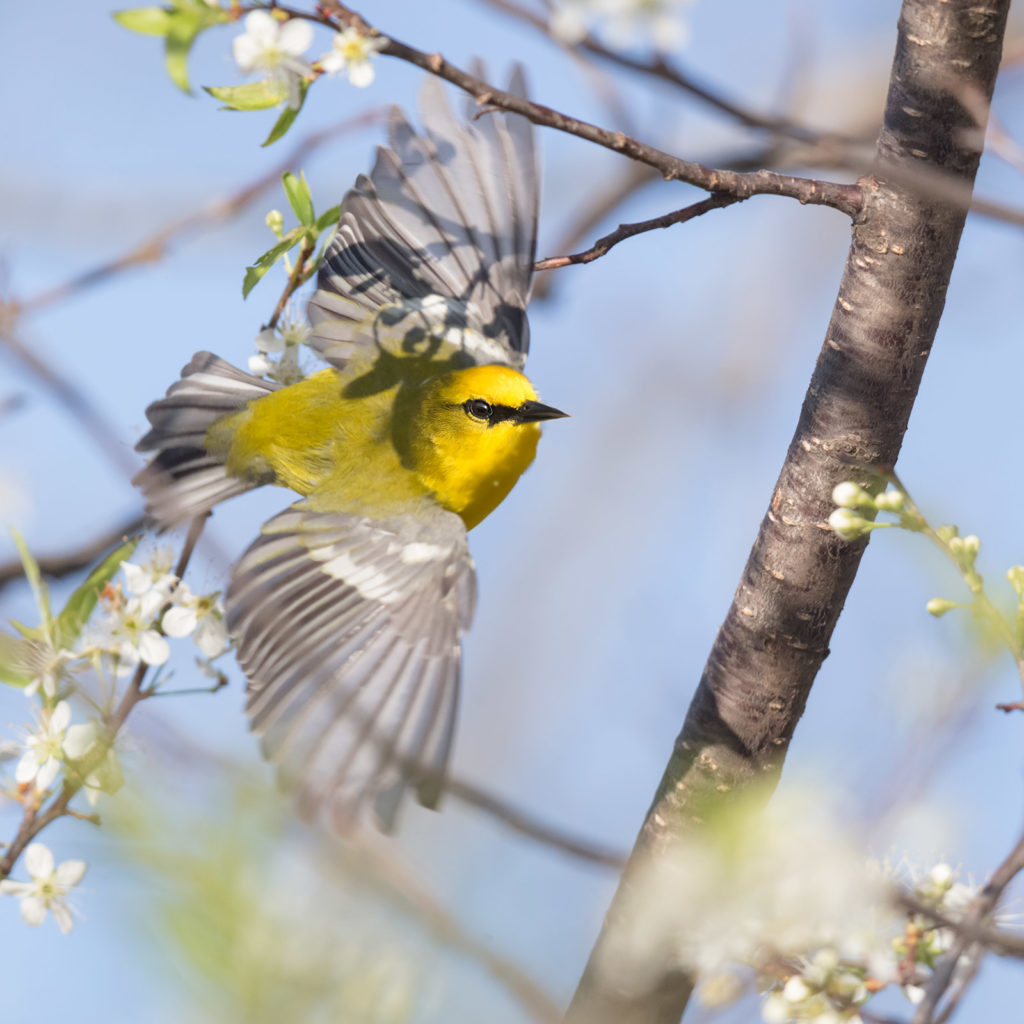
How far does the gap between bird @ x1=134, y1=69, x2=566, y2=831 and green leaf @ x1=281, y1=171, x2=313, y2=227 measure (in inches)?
22.5

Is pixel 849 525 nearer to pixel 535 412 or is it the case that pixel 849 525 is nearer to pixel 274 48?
pixel 274 48

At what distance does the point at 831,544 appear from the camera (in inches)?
65.7

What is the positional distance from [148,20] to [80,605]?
87 cm

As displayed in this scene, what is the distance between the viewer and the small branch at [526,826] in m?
1.04

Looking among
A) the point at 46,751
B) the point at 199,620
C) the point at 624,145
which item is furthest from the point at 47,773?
the point at 624,145

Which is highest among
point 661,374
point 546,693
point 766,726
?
point 661,374

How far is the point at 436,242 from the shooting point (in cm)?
296

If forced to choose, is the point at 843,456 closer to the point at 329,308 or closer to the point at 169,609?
the point at 169,609

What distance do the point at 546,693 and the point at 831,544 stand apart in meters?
5.43

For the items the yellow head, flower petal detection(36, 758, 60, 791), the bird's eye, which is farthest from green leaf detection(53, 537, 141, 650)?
the bird's eye

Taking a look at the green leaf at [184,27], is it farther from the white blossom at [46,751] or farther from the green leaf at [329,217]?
the white blossom at [46,751]

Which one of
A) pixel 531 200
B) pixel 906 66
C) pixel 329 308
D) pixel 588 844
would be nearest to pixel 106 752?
pixel 588 844

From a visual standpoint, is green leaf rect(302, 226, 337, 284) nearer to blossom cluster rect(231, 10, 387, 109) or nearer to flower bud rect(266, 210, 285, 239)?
flower bud rect(266, 210, 285, 239)

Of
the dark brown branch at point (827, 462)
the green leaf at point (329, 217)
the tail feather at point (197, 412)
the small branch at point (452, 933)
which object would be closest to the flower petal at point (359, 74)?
the green leaf at point (329, 217)
